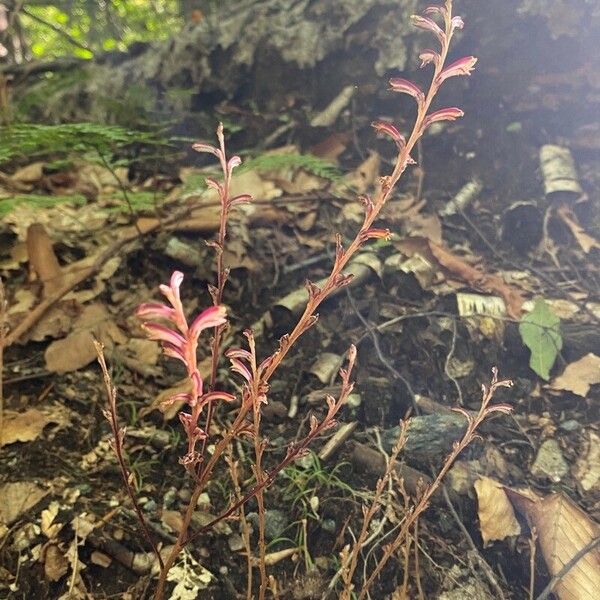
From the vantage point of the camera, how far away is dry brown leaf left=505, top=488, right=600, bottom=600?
1547mm

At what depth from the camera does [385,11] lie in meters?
3.81

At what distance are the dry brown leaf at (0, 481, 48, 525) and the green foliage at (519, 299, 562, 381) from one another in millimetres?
1866

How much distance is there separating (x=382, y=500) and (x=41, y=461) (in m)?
1.09

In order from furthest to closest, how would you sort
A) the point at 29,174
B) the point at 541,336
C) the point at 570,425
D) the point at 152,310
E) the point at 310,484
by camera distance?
1. the point at 29,174
2. the point at 541,336
3. the point at 570,425
4. the point at 310,484
5. the point at 152,310

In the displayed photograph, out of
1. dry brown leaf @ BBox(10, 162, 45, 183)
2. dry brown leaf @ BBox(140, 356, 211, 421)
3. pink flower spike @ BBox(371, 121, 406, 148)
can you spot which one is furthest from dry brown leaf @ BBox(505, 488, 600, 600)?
dry brown leaf @ BBox(10, 162, 45, 183)

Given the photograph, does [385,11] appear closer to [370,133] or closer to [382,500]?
[370,133]

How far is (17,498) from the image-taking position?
158cm

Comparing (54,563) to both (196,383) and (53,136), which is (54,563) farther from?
(53,136)

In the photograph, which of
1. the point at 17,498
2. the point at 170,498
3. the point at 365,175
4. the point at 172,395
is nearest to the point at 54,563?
the point at 17,498

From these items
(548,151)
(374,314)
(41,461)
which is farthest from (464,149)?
(41,461)

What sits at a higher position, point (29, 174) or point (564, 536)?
point (29, 174)

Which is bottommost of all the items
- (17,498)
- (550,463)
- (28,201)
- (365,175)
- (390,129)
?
(550,463)

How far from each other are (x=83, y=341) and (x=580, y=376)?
197 centimetres

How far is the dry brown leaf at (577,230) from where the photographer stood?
2873mm
